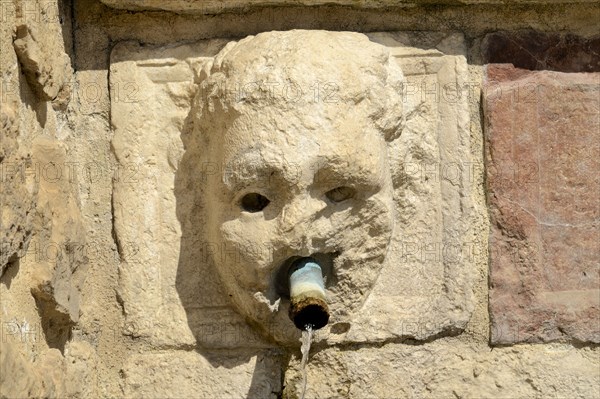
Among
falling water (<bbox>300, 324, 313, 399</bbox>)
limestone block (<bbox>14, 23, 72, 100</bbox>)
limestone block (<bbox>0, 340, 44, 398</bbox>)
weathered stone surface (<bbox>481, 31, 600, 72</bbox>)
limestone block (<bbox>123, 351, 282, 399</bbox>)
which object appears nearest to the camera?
limestone block (<bbox>0, 340, 44, 398</bbox>)

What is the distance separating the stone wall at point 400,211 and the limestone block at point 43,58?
0.02 m

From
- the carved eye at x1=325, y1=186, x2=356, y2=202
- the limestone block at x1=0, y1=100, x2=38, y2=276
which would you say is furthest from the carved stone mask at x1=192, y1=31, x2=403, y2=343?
the limestone block at x1=0, y1=100, x2=38, y2=276

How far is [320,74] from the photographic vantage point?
77.4 inches

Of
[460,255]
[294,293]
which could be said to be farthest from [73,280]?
[460,255]

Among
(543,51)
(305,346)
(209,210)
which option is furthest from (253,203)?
(543,51)

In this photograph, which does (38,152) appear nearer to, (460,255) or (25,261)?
(25,261)

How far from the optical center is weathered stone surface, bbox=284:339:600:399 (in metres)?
2.11

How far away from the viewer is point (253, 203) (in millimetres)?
2006

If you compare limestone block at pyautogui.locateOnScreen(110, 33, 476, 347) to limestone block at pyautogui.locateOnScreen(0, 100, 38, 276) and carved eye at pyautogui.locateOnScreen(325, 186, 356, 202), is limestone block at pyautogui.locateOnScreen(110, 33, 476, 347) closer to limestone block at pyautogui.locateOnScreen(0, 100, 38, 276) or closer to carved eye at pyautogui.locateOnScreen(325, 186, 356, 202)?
carved eye at pyautogui.locateOnScreen(325, 186, 356, 202)

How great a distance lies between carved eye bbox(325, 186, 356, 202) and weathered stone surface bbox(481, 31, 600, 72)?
42 centimetres

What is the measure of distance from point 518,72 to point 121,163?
790 millimetres

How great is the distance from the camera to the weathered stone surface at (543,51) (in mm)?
2188

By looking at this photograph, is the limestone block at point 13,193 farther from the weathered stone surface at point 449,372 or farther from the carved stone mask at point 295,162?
the weathered stone surface at point 449,372

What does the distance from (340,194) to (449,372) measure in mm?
424
